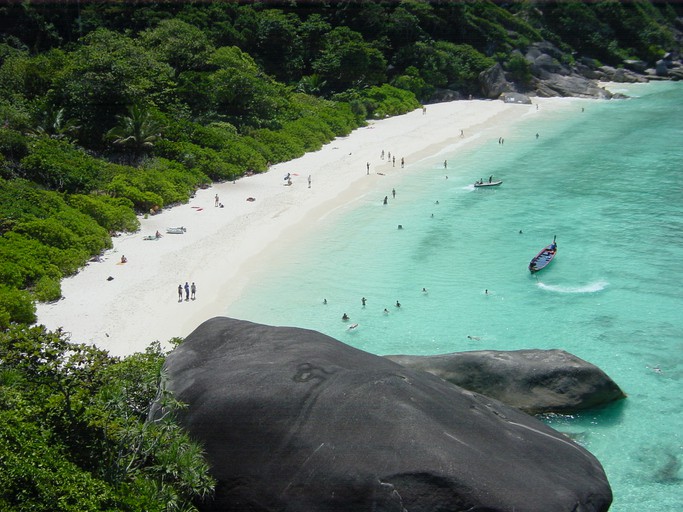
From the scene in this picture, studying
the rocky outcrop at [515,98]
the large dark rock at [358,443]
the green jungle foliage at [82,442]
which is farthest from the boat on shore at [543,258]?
the rocky outcrop at [515,98]

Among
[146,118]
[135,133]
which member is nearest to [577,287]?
[146,118]

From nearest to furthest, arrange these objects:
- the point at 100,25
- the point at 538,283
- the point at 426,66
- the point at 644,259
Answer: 1. the point at 538,283
2. the point at 644,259
3. the point at 100,25
4. the point at 426,66

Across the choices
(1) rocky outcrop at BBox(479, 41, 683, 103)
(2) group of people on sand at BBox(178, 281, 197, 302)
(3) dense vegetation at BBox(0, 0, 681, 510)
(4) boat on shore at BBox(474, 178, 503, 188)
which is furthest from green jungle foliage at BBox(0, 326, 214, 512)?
(1) rocky outcrop at BBox(479, 41, 683, 103)

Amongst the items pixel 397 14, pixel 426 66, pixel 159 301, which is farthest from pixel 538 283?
pixel 397 14

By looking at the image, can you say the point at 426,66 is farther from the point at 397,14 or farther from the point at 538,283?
the point at 538,283

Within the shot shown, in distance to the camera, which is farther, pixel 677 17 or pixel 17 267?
pixel 677 17

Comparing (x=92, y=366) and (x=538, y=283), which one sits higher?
(x=92, y=366)
